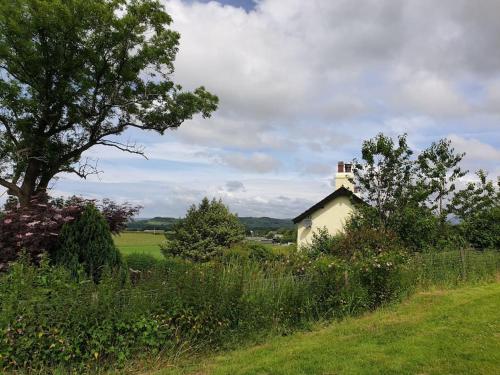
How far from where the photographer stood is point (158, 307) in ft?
18.2

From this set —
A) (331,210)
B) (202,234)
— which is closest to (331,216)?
(331,210)

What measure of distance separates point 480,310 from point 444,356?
3460 mm

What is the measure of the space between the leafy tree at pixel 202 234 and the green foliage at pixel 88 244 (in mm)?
15897

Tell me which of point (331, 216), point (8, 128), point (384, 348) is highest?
point (8, 128)

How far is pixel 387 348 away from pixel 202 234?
19.4m

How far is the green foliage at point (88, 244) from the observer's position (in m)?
7.66

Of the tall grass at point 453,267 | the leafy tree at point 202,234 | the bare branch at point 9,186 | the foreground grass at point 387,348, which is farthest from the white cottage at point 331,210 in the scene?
the foreground grass at point 387,348

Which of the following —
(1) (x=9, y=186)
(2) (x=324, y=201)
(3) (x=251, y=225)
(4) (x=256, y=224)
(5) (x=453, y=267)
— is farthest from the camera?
(4) (x=256, y=224)

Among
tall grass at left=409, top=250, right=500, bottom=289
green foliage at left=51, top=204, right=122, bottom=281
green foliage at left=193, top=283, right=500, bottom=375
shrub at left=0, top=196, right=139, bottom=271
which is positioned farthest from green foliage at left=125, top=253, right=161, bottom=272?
green foliage at left=193, top=283, right=500, bottom=375

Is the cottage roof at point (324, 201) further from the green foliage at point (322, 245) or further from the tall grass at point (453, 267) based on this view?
the tall grass at point (453, 267)

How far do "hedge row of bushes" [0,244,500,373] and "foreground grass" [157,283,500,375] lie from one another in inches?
14.2

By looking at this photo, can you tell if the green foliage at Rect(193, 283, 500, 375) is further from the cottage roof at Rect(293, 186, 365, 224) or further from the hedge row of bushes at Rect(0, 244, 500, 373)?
the cottage roof at Rect(293, 186, 365, 224)

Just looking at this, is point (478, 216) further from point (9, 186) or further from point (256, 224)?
point (256, 224)

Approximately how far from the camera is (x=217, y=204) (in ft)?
85.9
